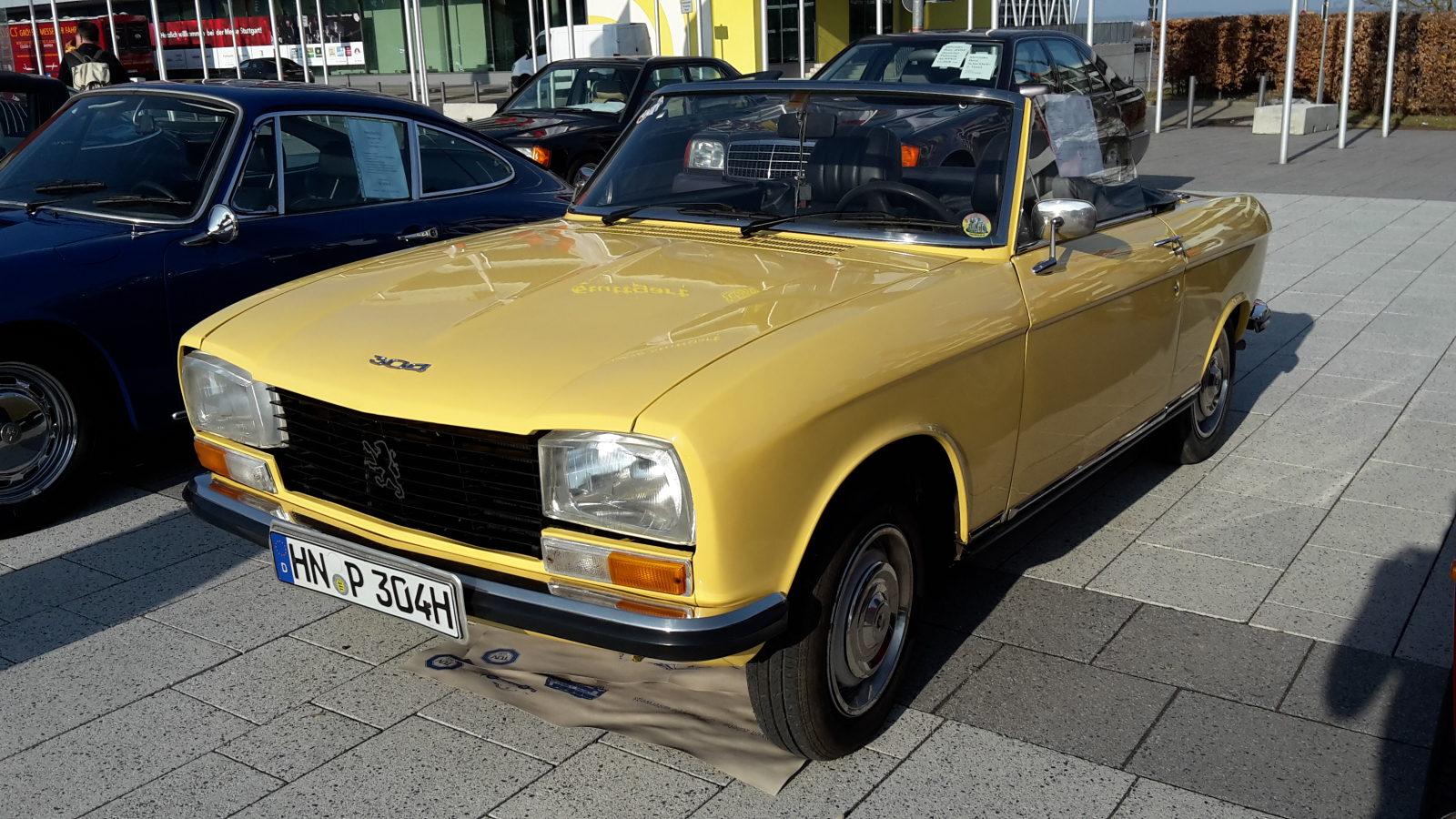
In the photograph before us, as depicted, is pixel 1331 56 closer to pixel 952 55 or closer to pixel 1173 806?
pixel 952 55

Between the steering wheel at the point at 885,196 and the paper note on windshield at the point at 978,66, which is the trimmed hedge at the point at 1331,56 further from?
the steering wheel at the point at 885,196

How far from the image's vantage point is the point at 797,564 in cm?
273

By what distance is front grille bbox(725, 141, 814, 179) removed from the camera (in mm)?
4023

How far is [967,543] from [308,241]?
3397 millimetres

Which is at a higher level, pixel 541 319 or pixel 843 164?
pixel 843 164

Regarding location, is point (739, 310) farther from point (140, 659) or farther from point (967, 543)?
point (140, 659)

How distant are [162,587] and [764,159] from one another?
100 inches

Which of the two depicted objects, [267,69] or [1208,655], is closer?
[1208,655]

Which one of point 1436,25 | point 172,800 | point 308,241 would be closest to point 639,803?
point 172,800

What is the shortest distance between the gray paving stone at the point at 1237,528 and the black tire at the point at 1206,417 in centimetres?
30

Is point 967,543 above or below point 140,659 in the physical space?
above

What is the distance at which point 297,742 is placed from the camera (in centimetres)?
323

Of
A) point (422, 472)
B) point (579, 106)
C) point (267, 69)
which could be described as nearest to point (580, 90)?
point (579, 106)

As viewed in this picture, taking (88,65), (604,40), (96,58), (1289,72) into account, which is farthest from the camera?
(604,40)
